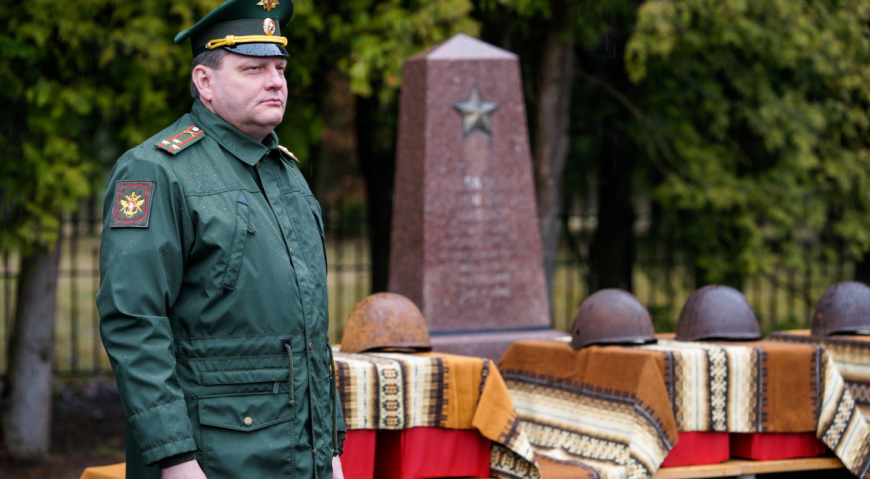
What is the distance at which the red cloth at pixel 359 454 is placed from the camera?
4.53 m

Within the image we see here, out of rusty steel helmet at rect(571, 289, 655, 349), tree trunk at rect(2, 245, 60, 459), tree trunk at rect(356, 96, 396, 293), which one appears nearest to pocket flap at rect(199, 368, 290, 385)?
rusty steel helmet at rect(571, 289, 655, 349)

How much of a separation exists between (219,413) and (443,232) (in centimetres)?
418

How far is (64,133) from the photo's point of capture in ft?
27.2

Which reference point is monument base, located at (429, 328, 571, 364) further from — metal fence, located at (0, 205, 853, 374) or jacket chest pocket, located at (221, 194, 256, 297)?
metal fence, located at (0, 205, 853, 374)

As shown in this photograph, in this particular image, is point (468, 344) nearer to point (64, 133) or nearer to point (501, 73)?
point (501, 73)

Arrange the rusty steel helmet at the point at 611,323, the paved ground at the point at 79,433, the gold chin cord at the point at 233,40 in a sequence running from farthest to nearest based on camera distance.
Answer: the paved ground at the point at 79,433, the rusty steel helmet at the point at 611,323, the gold chin cord at the point at 233,40

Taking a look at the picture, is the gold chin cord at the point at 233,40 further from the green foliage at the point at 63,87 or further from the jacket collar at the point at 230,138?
the green foliage at the point at 63,87

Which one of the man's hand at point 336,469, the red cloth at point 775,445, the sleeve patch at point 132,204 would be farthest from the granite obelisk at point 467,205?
the sleeve patch at point 132,204

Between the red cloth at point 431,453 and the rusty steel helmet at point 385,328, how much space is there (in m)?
0.44

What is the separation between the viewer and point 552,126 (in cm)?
1041

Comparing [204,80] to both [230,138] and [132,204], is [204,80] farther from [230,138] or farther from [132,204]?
[132,204]

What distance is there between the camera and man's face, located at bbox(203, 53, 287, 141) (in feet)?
9.77

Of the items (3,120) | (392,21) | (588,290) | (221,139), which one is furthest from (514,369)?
(588,290)

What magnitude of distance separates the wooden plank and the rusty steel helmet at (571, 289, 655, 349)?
0.64 m
